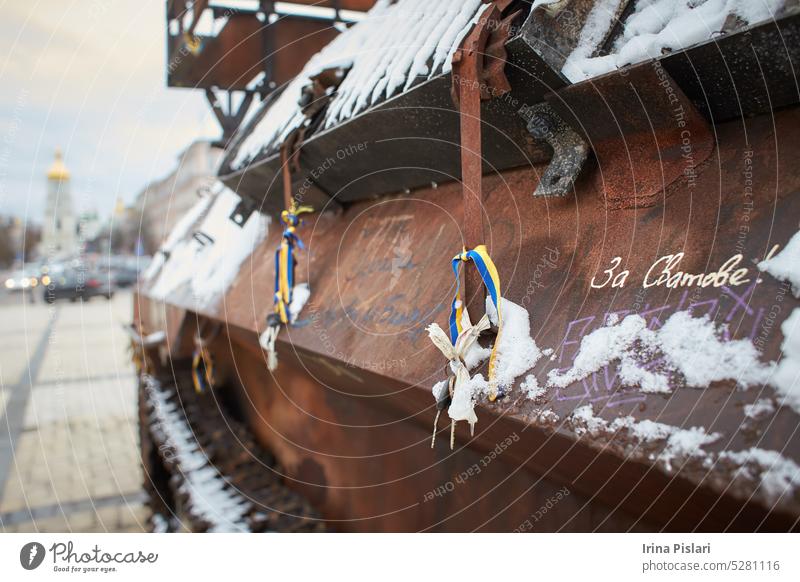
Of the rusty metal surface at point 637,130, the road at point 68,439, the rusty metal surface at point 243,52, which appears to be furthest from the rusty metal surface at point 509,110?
the road at point 68,439

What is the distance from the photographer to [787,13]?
975 millimetres

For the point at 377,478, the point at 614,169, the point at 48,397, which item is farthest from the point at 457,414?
the point at 48,397

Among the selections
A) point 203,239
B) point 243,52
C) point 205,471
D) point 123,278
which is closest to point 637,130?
point 205,471

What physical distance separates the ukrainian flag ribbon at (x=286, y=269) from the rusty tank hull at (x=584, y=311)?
91 millimetres

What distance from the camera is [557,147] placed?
4.77ft

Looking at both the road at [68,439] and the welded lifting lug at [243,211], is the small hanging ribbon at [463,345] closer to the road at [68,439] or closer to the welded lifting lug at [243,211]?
the welded lifting lug at [243,211]

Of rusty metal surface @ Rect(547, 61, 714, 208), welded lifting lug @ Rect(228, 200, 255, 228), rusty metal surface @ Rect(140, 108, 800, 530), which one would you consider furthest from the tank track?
rusty metal surface @ Rect(547, 61, 714, 208)

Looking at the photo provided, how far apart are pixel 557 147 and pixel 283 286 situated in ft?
4.46

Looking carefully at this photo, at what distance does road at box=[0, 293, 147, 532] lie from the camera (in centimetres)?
477

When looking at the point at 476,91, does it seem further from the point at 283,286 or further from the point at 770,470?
the point at 283,286

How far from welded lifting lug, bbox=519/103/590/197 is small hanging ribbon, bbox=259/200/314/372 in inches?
50.3

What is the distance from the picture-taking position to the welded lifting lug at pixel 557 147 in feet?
4.63
